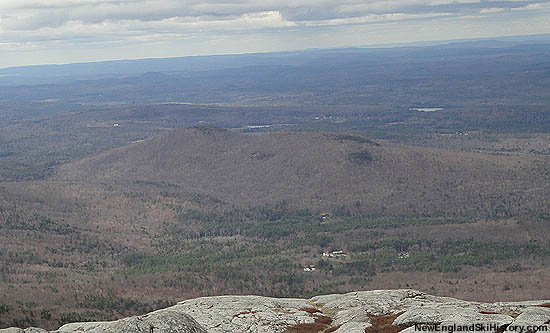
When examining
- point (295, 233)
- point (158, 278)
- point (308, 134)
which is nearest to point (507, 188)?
point (295, 233)

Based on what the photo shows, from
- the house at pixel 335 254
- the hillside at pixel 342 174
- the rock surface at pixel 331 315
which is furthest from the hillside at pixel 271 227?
the rock surface at pixel 331 315

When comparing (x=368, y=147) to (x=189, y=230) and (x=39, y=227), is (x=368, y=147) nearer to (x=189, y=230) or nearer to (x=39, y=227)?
(x=189, y=230)

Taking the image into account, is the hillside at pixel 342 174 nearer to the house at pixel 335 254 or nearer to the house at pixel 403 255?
the house at pixel 403 255

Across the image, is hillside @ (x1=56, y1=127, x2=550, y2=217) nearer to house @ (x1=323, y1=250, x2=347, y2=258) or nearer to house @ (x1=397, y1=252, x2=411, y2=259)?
house @ (x1=397, y1=252, x2=411, y2=259)

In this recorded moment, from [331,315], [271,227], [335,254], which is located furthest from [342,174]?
[331,315]

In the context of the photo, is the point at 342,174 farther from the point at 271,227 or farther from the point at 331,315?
the point at 331,315

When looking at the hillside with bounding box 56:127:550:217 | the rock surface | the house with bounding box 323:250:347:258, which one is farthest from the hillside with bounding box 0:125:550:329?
the rock surface
